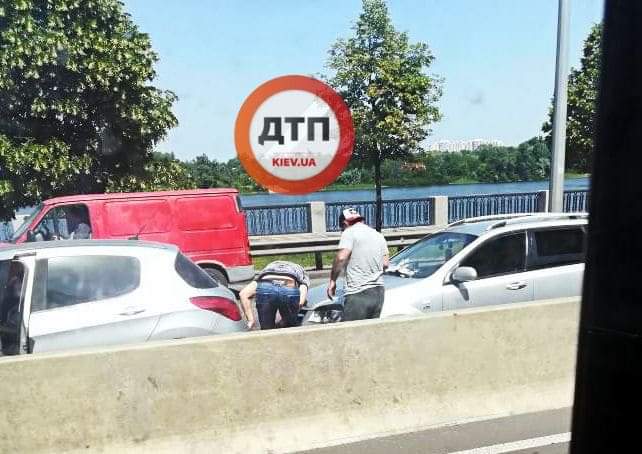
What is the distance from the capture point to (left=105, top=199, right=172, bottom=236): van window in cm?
940

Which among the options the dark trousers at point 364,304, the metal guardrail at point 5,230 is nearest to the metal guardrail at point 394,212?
the metal guardrail at point 5,230

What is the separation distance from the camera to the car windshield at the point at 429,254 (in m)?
6.16

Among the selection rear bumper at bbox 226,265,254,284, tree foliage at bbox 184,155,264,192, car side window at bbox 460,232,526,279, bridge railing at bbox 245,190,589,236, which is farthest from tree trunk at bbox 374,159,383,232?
car side window at bbox 460,232,526,279

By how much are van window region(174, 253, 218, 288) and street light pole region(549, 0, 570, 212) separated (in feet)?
25.4

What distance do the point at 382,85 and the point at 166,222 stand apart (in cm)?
672

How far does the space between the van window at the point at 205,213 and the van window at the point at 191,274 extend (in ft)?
16.0

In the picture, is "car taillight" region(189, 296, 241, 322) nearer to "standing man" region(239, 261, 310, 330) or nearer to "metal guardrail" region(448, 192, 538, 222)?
"standing man" region(239, 261, 310, 330)

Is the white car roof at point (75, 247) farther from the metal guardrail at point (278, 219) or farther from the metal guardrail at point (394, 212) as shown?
the metal guardrail at point (394, 212)

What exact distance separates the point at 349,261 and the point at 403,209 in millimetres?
12492

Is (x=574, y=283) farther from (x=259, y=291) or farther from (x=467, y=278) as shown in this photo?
(x=259, y=291)

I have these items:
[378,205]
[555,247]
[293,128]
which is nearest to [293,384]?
[555,247]

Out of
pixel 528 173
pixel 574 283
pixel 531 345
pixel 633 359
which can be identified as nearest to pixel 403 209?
pixel 528 173

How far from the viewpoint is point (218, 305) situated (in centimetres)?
472

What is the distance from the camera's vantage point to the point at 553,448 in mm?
3660
